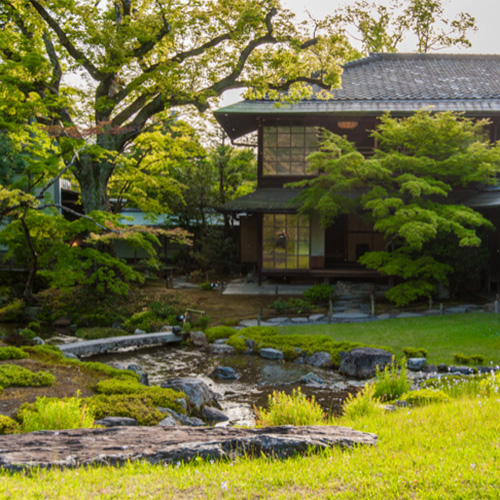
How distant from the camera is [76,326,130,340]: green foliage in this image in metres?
14.3

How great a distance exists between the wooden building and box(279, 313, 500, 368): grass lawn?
5206 millimetres

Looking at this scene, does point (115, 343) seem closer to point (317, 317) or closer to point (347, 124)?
point (317, 317)

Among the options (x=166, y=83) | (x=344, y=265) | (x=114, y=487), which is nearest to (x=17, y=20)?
(x=166, y=83)

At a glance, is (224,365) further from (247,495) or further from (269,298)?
(247,495)

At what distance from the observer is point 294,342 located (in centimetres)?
1316

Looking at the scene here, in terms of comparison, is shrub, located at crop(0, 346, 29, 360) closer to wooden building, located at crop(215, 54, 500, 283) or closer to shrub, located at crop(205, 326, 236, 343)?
shrub, located at crop(205, 326, 236, 343)

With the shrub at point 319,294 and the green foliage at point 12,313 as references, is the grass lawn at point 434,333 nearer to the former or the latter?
the shrub at point 319,294

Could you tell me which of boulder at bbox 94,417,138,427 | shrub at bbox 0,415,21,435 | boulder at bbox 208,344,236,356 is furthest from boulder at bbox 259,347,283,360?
shrub at bbox 0,415,21,435

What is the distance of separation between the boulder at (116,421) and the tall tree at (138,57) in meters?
9.39

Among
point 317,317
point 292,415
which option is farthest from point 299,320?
point 292,415

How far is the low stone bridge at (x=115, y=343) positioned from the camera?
12.8m

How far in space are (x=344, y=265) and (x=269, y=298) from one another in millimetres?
4085

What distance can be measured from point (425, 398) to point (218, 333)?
25.8 feet

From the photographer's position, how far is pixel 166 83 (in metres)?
16.6
